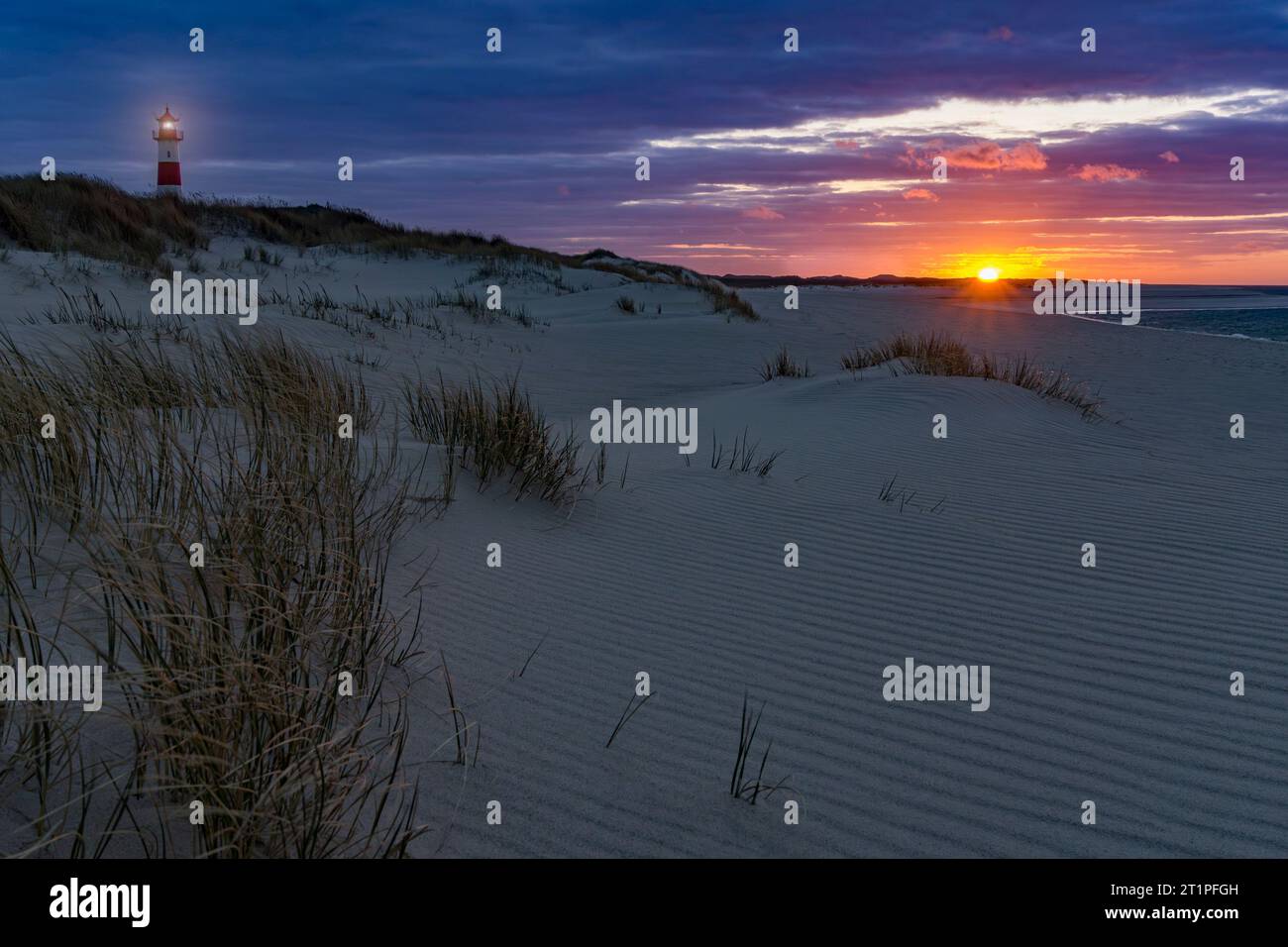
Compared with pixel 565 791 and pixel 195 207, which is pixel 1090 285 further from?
pixel 565 791

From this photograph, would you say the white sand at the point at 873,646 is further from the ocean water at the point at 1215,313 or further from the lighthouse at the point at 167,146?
the lighthouse at the point at 167,146

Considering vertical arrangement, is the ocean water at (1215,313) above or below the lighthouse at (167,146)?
below

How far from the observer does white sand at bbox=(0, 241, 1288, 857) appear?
262cm

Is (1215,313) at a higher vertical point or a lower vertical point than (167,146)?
lower

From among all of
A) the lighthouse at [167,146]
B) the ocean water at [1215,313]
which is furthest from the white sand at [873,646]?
the lighthouse at [167,146]

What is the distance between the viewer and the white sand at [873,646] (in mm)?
2615

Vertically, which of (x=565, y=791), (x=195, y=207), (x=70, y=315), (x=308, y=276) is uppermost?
(x=195, y=207)

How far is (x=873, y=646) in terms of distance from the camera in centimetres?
389

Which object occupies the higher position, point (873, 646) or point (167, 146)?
point (167, 146)

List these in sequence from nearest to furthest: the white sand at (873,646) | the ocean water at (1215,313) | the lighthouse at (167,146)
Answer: the white sand at (873,646) → the ocean water at (1215,313) → the lighthouse at (167,146)

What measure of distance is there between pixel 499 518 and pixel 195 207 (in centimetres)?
2571

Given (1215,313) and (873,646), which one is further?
Result: (1215,313)

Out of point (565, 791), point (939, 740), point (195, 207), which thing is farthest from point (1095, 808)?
point (195, 207)

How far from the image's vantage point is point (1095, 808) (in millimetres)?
2705
